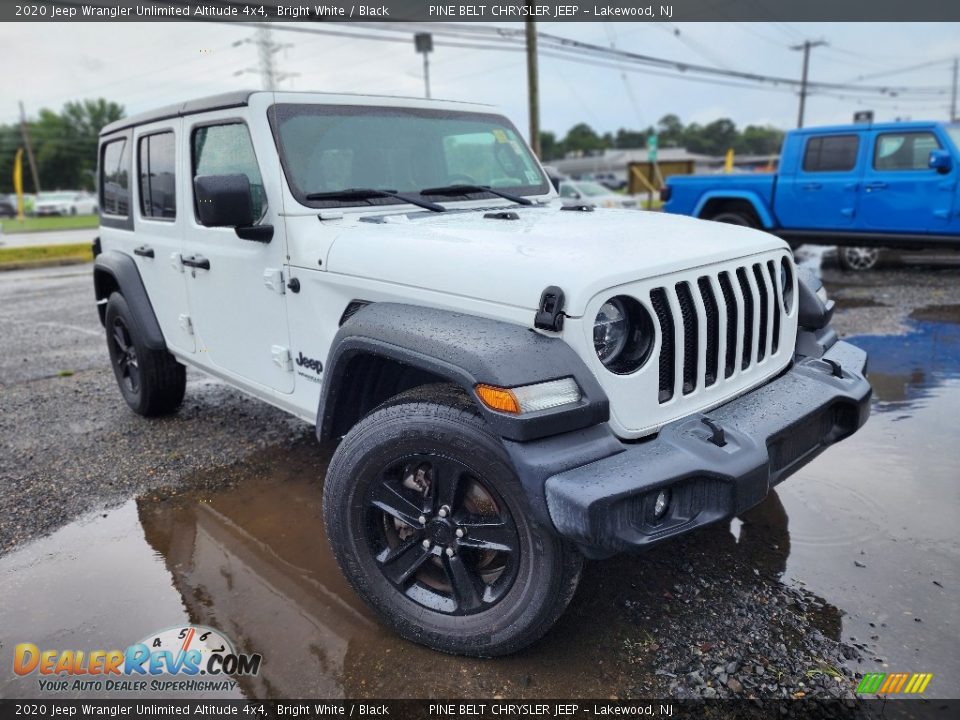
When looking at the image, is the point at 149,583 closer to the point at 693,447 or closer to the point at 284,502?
the point at 284,502

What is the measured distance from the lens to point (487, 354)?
2.18 meters

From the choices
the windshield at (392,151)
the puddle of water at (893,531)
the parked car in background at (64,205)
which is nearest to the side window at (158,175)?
the windshield at (392,151)

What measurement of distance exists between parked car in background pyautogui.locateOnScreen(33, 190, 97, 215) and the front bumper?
139 feet

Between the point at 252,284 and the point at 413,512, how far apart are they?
5.07 ft

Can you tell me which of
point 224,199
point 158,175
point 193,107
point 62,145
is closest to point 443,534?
point 224,199

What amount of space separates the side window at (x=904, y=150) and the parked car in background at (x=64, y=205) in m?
38.9

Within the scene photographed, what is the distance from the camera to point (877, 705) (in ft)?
7.36

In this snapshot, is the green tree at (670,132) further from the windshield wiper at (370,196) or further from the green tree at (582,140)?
the windshield wiper at (370,196)

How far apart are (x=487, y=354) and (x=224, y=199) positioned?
1.44m

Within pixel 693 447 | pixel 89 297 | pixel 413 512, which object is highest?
pixel 693 447

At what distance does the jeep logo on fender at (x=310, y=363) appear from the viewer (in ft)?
10.1

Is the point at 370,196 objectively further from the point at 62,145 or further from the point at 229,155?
the point at 62,145

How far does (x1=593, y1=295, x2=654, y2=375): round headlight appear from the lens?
2.35 meters

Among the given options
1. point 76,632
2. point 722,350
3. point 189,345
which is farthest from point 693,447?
point 189,345
